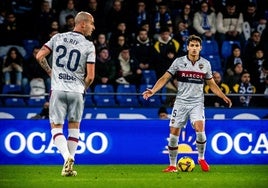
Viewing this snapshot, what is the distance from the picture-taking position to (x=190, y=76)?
48.0ft

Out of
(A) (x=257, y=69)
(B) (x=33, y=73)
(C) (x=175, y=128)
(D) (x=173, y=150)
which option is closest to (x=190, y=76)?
(C) (x=175, y=128)

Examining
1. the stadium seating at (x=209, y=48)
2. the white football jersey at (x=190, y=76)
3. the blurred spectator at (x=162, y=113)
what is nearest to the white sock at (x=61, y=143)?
the white football jersey at (x=190, y=76)

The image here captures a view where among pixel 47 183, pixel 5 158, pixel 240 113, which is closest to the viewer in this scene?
pixel 47 183

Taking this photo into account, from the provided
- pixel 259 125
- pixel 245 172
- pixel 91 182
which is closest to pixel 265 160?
pixel 259 125

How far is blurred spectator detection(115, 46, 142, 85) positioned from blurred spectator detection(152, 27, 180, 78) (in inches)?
18.3

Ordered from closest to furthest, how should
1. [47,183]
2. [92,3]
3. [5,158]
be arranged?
[47,183] → [5,158] → [92,3]

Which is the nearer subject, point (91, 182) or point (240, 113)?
point (91, 182)

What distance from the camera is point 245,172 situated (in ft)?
48.9

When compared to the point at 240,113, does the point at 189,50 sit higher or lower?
higher

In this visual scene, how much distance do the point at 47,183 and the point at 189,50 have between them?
3.90 metres

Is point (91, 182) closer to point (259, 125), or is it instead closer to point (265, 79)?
point (259, 125)

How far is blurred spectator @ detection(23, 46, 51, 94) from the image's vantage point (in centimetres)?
2002

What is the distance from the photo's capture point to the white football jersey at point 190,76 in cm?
1462

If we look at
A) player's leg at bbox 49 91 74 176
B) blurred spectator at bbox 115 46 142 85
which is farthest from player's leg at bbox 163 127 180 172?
blurred spectator at bbox 115 46 142 85
